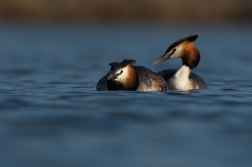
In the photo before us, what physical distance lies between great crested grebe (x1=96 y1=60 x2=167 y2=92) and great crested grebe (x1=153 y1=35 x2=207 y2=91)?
2.34 ft

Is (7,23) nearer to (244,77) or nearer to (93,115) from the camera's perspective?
(244,77)

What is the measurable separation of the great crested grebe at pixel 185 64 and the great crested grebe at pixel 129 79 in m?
0.71

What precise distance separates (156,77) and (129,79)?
69 centimetres

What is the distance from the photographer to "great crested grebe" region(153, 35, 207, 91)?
39.2 feet

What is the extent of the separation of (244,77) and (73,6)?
85.2 feet

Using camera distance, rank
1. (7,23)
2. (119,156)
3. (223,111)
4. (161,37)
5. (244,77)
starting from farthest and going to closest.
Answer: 1. (7,23)
2. (161,37)
3. (244,77)
4. (223,111)
5. (119,156)

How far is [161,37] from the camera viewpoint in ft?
106

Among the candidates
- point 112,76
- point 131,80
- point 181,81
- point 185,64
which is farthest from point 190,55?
point 112,76

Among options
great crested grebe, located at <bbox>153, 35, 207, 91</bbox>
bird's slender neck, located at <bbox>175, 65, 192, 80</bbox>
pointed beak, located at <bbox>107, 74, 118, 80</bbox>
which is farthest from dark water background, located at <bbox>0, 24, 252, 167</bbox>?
bird's slender neck, located at <bbox>175, 65, 192, 80</bbox>

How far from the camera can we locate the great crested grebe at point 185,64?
11.9m

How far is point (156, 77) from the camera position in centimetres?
1122

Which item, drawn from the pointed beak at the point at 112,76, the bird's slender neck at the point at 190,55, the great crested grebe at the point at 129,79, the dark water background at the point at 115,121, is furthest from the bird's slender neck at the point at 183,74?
the pointed beak at the point at 112,76

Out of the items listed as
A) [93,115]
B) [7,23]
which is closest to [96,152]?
[93,115]

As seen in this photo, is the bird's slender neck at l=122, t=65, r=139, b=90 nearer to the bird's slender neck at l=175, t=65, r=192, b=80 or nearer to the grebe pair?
the grebe pair
